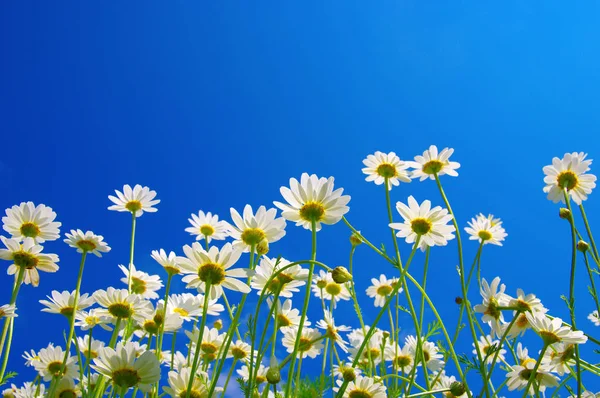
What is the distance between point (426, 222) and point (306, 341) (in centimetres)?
80

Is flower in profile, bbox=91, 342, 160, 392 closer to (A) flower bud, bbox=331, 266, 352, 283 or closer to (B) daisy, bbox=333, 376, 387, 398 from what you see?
(A) flower bud, bbox=331, 266, 352, 283

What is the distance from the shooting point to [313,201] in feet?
5.98

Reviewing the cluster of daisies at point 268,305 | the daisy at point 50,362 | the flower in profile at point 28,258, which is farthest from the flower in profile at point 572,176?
the daisy at point 50,362

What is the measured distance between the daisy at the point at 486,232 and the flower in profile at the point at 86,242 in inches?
81.3

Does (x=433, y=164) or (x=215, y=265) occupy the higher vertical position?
(x=433, y=164)

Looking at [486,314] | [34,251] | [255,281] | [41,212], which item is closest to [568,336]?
[486,314]

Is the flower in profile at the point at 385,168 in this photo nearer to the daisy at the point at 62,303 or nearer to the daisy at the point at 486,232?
the daisy at the point at 486,232

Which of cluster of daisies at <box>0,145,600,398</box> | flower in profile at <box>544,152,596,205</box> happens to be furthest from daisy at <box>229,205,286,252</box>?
flower in profile at <box>544,152,596,205</box>

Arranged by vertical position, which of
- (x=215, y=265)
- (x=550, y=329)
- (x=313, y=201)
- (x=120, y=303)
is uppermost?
(x=313, y=201)

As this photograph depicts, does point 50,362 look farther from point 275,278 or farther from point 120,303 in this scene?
point 275,278

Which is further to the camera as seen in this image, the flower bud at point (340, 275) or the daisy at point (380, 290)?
the daisy at point (380, 290)

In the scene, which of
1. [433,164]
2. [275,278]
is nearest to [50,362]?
[275,278]

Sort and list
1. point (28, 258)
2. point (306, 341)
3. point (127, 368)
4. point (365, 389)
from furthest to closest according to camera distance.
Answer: point (306, 341) < point (28, 258) < point (365, 389) < point (127, 368)

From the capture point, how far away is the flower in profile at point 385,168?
2.85 meters
